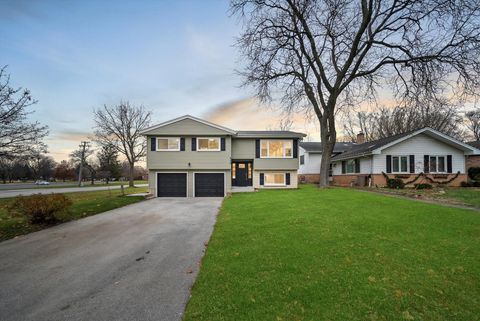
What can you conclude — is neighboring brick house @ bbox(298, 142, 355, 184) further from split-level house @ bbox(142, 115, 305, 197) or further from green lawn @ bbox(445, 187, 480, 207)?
green lawn @ bbox(445, 187, 480, 207)

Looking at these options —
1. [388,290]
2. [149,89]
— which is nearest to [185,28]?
[149,89]

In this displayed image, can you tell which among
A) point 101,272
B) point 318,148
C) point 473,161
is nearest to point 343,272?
point 101,272

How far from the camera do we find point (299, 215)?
8.30m

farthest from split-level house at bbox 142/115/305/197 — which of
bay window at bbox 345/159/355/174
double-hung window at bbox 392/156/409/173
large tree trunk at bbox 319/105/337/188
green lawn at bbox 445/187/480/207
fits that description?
double-hung window at bbox 392/156/409/173

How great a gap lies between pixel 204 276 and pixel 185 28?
14447mm

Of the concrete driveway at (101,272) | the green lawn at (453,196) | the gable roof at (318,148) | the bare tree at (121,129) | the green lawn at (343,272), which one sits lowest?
the concrete driveway at (101,272)

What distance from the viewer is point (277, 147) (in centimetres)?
1997

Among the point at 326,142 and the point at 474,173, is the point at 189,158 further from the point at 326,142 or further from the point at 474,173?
the point at 474,173

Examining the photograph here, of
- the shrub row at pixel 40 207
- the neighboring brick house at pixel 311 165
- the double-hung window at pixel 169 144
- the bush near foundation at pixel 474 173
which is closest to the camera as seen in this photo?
the shrub row at pixel 40 207

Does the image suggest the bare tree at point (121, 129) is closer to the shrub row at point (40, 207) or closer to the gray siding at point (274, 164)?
the gray siding at point (274, 164)

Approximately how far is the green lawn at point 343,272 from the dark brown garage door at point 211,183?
11509mm

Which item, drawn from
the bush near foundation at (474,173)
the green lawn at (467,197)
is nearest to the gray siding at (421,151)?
the bush near foundation at (474,173)

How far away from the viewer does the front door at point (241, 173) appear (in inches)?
806

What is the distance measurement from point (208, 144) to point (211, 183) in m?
3.16
